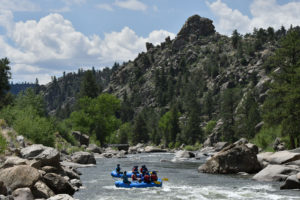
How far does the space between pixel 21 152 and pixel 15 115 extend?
57.8ft

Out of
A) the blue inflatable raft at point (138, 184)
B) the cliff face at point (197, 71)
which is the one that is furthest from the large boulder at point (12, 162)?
the cliff face at point (197, 71)

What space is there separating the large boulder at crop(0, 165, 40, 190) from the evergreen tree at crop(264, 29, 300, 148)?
76.0 feet

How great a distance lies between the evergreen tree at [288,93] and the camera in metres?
29.9

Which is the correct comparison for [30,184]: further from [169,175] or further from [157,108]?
[157,108]

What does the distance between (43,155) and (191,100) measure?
88.8 m

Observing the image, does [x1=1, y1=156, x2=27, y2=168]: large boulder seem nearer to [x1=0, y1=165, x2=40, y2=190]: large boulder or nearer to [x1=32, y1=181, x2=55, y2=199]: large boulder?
[x1=0, y1=165, x2=40, y2=190]: large boulder

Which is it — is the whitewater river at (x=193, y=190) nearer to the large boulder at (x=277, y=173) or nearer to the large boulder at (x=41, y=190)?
the large boulder at (x=277, y=173)

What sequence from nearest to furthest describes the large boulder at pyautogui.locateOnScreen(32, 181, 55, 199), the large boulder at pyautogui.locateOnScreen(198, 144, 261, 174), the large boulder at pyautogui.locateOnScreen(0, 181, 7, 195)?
the large boulder at pyautogui.locateOnScreen(0, 181, 7, 195) → the large boulder at pyautogui.locateOnScreen(32, 181, 55, 199) → the large boulder at pyautogui.locateOnScreen(198, 144, 261, 174)

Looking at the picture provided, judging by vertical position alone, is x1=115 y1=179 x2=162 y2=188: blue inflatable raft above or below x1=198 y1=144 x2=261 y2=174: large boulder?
below

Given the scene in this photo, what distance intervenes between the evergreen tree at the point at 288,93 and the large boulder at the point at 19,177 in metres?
23.2

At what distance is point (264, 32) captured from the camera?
148750 millimetres

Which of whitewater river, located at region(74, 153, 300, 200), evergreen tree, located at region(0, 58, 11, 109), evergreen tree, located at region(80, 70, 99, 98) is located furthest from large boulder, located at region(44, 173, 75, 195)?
evergreen tree, located at region(80, 70, 99, 98)

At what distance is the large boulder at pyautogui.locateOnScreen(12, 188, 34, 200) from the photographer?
14172mm

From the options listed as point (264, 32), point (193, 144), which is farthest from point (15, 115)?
point (264, 32)
